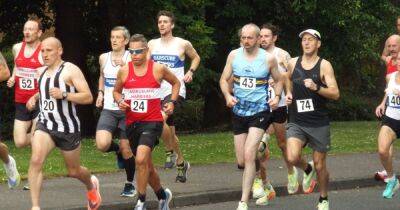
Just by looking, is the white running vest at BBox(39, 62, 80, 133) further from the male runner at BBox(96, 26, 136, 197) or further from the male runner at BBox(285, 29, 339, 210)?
the male runner at BBox(285, 29, 339, 210)

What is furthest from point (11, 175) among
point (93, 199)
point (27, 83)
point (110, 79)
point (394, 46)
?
point (394, 46)

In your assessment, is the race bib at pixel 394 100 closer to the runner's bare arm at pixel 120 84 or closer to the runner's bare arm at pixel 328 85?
the runner's bare arm at pixel 328 85

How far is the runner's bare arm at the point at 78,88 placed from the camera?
10547mm

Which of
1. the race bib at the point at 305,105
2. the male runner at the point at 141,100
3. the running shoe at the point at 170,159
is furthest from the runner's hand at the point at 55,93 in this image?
the running shoe at the point at 170,159

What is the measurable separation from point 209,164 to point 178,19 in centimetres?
773

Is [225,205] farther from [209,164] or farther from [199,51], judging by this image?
[199,51]

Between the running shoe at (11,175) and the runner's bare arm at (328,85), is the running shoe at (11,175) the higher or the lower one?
the lower one

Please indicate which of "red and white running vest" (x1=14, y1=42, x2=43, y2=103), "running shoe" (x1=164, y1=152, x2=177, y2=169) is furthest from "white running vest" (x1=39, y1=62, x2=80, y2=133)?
"running shoe" (x1=164, y1=152, x2=177, y2=169)

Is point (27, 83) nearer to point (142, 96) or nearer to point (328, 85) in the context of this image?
point (142, 96)

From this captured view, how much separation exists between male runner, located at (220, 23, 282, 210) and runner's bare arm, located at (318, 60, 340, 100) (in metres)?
0.57

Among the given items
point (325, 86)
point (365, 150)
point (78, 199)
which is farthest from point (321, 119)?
point (365, 150)

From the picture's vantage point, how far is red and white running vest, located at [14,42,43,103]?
1303cm

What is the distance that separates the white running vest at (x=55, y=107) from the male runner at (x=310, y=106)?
2.47 meters

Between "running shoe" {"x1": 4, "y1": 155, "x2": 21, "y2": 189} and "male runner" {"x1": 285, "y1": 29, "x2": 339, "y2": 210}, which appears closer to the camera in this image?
"male runner" {"x1": 285, "y1": 29, "x2": 339, "y2": 210}
